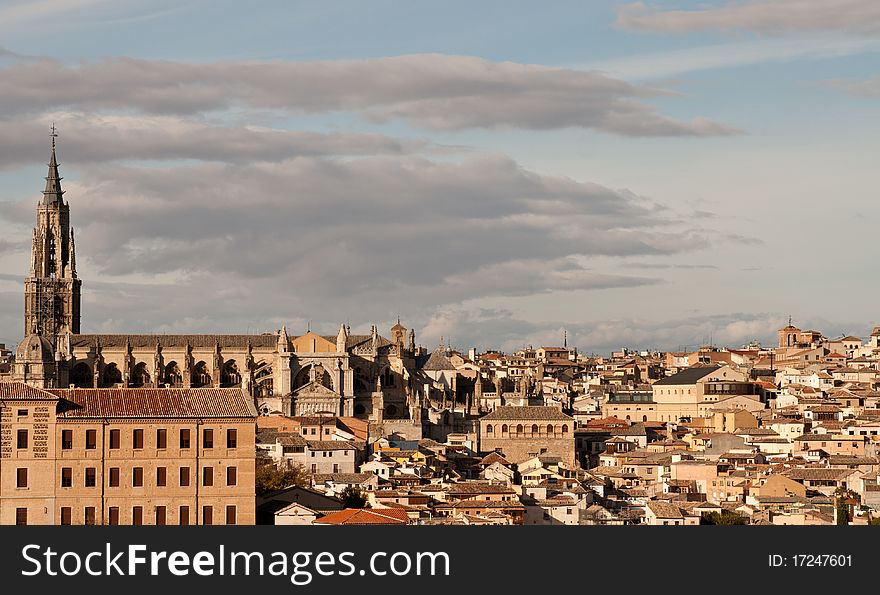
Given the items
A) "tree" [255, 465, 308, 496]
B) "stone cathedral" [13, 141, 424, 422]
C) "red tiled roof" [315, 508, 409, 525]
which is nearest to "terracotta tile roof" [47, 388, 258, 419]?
"red tiled roof" [315, 508, 409, 525]

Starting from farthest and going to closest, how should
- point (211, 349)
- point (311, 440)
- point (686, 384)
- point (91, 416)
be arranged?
point (686, 384) → point (211, 349) → point (311, 440) → point (91, 416)

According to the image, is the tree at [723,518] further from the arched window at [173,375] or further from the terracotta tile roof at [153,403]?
the arched window at [173,375]

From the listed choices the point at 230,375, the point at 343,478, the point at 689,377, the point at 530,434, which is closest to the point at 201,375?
the point at 230,375

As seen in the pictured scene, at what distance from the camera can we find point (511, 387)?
18150 centimetres

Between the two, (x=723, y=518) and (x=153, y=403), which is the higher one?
(x=153, y=403)

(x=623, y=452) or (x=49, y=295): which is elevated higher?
(x=49, y=295)

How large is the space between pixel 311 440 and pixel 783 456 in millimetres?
29418

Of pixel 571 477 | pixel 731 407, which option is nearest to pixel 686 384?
pixel 731 407

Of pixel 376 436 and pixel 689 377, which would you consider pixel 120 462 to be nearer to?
pixel 376 436

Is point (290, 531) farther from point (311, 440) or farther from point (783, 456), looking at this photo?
point (783, 456)

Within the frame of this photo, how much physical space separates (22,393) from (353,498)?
2789 centimetres

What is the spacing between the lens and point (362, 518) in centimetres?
7300

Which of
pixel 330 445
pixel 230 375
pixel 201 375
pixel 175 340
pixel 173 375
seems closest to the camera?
pixel 330 445

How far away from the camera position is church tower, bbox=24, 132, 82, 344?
557 ft
